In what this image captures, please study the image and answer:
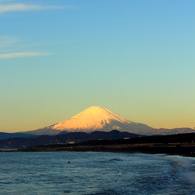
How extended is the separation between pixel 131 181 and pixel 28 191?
53.4ft

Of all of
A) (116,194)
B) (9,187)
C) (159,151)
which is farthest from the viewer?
(159,151)

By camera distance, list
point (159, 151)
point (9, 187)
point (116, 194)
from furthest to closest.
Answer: point (159, 151) → point (9, 187) → point (116, 194)

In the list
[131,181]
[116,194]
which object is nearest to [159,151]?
[131,181]

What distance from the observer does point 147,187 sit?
52.7 m

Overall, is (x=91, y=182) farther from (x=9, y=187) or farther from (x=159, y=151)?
(x=159, y=151)

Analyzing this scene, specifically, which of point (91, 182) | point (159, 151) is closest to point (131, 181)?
point (91, 182)

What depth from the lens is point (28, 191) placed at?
53156 mm

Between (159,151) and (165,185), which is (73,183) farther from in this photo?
(159,151)

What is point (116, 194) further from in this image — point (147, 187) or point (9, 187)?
point (9, 187)

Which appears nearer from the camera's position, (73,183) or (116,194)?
(116,194)

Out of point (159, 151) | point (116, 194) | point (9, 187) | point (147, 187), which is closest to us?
point (116, 194)

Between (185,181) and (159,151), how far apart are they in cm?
13135

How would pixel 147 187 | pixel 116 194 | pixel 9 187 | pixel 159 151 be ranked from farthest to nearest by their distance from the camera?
pixel 159 151, pixel 9 187, pixel 147 187, pixel 116 194

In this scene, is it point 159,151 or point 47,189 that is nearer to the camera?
point 47,189
